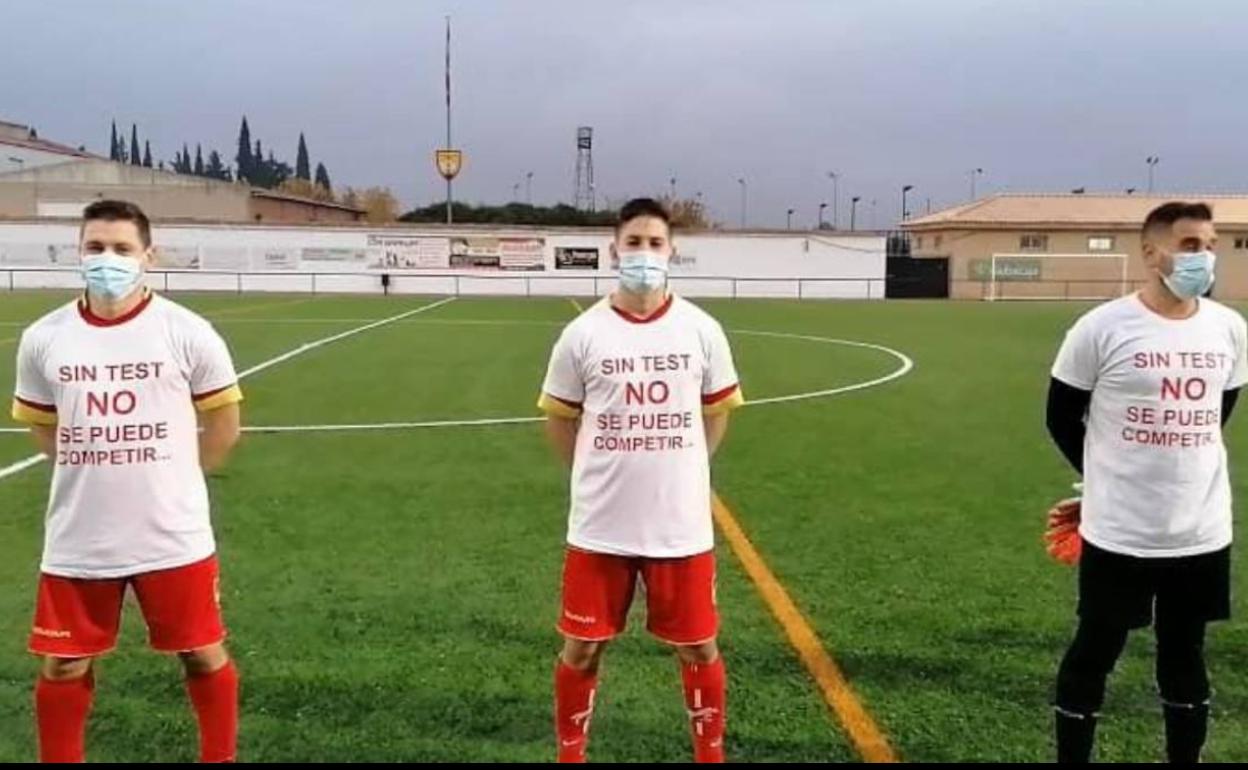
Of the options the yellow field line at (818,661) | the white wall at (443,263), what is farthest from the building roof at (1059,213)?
the yellow field line at (818,661)

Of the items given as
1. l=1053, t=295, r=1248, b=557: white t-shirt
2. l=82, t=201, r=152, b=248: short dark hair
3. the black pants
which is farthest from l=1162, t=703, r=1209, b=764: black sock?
l=82, t=201, r=152, b=248: short dark hair

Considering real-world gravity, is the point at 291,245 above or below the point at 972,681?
above

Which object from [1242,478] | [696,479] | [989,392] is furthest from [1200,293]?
[989,392]

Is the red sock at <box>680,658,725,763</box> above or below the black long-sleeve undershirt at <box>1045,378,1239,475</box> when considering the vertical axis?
below

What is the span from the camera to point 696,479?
358cm

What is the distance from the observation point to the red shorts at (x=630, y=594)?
3521mm

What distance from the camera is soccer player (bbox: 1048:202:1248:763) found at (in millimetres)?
3400

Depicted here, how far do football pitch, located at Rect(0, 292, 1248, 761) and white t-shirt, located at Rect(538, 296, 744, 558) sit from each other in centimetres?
91

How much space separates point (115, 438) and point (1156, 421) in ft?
10.0

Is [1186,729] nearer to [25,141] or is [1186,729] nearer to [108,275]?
[108,275]

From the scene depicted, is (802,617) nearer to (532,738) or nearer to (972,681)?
(972,681)

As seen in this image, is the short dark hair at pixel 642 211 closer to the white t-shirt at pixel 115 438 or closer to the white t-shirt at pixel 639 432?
the white t-shirt at pixel 639 432

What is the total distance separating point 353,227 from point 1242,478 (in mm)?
41404

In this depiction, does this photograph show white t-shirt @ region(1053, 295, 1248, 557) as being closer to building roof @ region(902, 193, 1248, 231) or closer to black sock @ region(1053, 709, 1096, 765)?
black sock @ region(1053, 709, 1096, 765)
